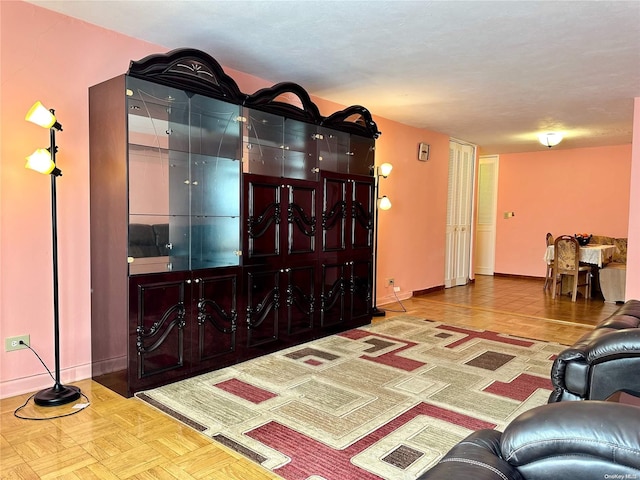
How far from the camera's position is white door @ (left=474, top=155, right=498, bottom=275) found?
32.3 ft

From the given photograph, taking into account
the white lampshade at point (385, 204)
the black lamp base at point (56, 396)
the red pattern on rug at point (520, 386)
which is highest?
the white lampshade at point (385, 204)

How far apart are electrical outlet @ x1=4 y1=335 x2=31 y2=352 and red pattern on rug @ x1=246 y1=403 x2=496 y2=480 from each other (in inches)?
67.5

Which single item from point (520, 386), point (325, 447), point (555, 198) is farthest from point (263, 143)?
point (555, 198)

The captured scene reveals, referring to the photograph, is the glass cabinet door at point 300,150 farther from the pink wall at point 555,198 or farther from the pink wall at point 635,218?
the pink wall at point 555,198

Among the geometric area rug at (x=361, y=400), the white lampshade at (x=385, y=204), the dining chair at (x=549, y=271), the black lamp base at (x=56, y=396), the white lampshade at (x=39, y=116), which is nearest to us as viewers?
the geometric area rug at (x=361, y=400)

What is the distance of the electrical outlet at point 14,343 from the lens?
2.95m

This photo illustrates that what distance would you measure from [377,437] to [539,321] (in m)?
3.82

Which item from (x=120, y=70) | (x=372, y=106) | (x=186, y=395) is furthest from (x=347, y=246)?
(x=120, y=70)

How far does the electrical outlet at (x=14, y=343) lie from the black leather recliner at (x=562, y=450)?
118 inches

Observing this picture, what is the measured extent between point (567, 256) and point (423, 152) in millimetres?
2863

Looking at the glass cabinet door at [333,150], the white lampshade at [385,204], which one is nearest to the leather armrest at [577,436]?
the glass cabinet door at [333,150]

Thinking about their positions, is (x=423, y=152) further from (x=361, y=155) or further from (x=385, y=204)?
(x=361, y=155)

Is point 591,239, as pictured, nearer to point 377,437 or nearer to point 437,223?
point 437,223

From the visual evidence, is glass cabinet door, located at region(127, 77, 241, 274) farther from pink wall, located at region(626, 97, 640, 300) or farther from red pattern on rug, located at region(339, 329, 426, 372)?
pink wall, located at region(626, 97, 640, 300)
